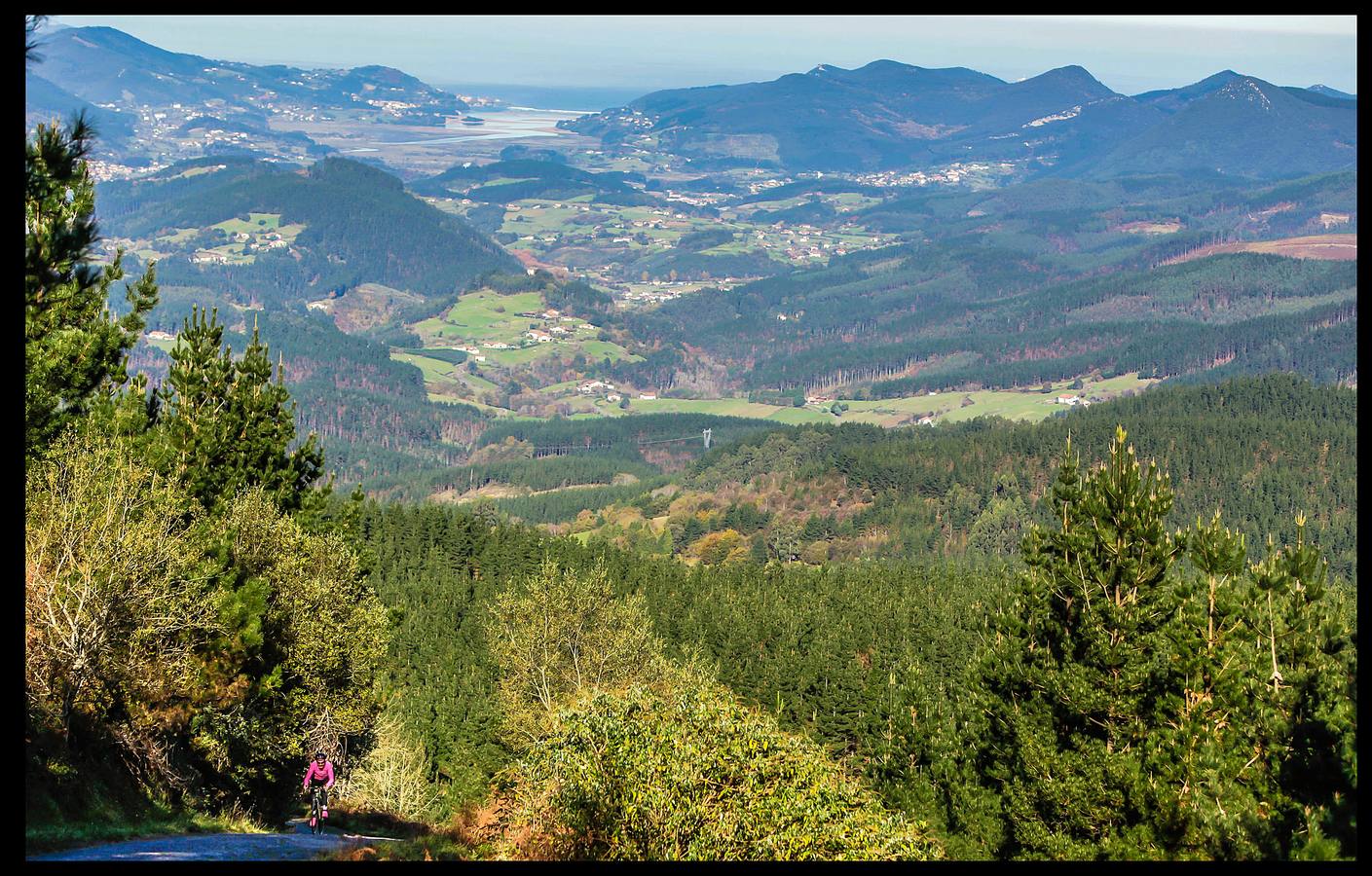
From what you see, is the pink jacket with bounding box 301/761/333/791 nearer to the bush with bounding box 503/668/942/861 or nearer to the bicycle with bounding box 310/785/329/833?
the bicycle with bounding box 310/785/329/833

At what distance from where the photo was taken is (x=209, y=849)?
27266mm

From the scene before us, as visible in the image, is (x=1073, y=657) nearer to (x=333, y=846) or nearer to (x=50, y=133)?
(x=333, y=846)

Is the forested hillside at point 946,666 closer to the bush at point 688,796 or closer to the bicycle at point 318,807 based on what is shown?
the bush at point 688,796

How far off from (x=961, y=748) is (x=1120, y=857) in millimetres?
19574

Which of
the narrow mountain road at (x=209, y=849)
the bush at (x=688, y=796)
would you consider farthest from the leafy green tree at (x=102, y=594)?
the bush at (x=688, y=796)

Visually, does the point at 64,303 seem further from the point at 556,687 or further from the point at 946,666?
the point at 946,666

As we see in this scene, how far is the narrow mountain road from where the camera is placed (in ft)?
80.1

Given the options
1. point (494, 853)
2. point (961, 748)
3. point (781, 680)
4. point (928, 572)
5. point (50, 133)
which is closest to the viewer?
point (494, 853)

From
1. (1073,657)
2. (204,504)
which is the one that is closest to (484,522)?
(204,504)

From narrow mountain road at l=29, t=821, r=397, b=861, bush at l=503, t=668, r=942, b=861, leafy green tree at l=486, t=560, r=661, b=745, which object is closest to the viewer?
narrow mountain road at l=29, t=821, r=397, b=861

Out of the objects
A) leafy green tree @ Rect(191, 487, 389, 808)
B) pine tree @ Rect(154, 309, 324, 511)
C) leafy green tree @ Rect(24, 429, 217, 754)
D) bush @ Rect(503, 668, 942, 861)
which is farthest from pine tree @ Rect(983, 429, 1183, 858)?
pine tree @ Rect(154, 309, 324, 511)

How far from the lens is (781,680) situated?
8675 cm

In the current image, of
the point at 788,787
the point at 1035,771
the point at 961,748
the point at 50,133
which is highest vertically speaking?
the point at 50,133

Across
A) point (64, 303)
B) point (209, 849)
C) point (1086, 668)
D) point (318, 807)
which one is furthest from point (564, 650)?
point (209, 849)
